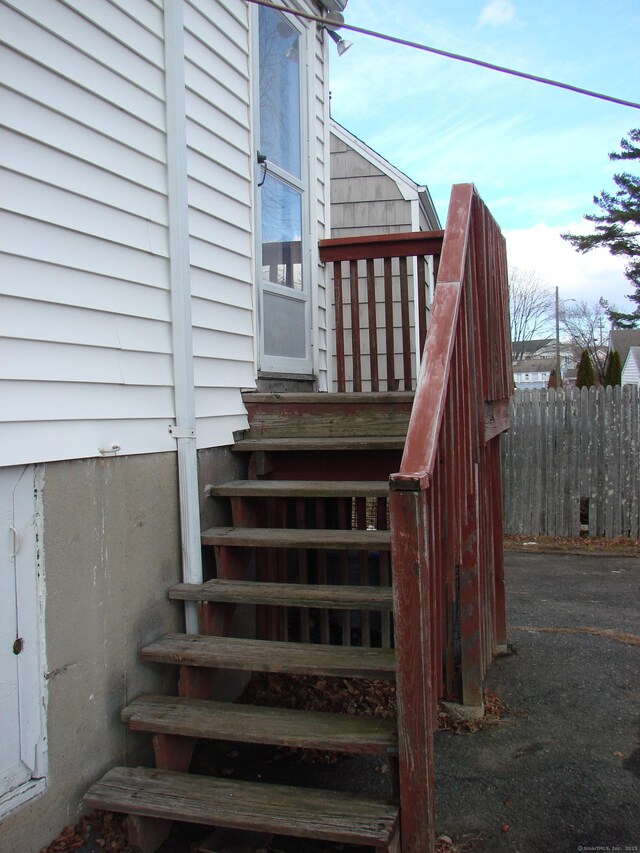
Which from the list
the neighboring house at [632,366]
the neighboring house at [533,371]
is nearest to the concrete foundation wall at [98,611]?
the neighboring house at [632,366]

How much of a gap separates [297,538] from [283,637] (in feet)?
3.15

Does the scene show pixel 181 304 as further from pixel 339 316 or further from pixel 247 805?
pixel 247 805

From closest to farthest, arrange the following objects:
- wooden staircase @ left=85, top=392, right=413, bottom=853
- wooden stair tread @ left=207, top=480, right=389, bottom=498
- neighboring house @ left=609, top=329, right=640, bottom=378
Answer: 1. wooden staircase @ left=85, top=392, right=413, bottom=853
2. wooden stair tread @ left=207, top=480, right=389, bottom=498
3. neighboring house @ left=609, top=329, right=640, bottom=378

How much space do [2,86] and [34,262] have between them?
0.51 m

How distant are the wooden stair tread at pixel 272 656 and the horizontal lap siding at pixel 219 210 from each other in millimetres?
905

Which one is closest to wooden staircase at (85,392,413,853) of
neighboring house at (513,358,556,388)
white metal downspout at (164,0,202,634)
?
white metal downspout at (164,0,202,634)

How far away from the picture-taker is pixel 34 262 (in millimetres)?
2250

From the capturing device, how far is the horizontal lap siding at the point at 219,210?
3.23 meters

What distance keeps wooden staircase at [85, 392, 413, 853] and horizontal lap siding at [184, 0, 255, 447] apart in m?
0.27

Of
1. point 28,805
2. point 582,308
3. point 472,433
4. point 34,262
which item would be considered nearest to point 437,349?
point 472,433

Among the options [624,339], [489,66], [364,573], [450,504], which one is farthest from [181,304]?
[624,339]

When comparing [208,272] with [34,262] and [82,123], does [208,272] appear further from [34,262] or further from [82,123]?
[34,262]

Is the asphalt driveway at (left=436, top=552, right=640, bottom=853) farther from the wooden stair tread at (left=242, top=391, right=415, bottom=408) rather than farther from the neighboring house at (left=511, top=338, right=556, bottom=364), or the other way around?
the neighboring house at (left=511, top=338, right=556, bottom=364)

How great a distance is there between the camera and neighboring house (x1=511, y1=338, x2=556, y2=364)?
4162cm
